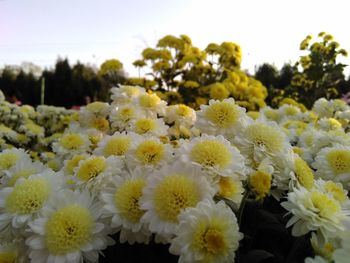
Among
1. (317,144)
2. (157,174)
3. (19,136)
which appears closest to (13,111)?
(19,136)

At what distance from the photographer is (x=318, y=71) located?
5902mm

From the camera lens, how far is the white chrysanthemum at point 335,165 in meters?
1.56

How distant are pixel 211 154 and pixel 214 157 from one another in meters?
0.02

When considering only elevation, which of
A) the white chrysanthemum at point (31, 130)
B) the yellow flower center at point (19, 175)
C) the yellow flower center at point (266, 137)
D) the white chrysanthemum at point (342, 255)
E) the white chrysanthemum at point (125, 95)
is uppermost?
the yellow flower center at point (266, 137)

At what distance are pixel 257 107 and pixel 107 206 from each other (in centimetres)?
400

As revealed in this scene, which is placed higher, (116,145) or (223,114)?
(223,114)

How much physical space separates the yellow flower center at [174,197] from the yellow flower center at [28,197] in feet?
1.21

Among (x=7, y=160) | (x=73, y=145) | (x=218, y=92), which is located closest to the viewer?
(x=7, y=160)

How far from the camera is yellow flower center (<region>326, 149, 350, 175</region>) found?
1.58m

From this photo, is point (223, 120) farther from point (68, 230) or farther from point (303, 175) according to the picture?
point (68, 230)

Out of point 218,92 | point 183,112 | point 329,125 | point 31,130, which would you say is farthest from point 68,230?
point 218,92

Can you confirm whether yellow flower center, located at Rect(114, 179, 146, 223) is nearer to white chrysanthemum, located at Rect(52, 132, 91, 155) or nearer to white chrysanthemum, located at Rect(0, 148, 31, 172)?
white chrysanthemum, located at Rect(0, 148, 31, 172)

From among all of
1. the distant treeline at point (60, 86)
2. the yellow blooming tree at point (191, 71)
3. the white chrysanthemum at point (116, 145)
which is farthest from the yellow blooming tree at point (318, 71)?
the distant treeline at point (60, 86)

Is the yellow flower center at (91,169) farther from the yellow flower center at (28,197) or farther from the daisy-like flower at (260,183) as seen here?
the daisy-like flower at (260,183)
